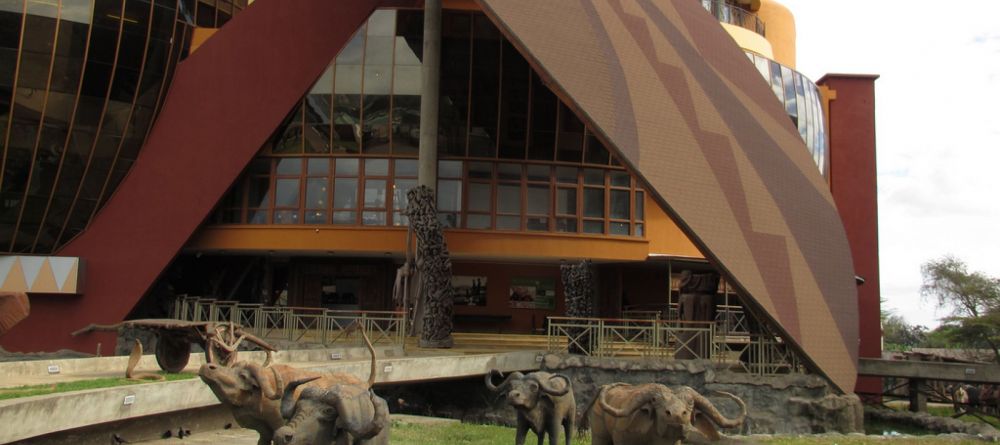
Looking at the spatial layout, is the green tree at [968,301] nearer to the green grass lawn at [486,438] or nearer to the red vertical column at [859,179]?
the red vertical column at [859,179]

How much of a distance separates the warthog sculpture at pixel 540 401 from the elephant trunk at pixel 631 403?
1687mm

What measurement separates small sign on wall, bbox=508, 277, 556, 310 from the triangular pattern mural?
14079 mm

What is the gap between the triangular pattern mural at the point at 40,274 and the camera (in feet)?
90.3

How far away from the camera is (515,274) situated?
3325 centimetres

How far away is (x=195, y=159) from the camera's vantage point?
28562 mm

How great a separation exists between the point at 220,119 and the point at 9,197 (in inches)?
249

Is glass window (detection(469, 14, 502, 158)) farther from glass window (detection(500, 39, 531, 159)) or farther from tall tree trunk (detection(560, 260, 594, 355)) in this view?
tall tree trunk (detection(560, 260, 594, 355))

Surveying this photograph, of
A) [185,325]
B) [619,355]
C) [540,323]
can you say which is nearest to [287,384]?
[185,325]

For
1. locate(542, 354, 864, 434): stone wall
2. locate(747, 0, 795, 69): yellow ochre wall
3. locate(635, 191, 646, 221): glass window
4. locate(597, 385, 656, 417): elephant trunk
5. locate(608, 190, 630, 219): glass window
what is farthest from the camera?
locate(747, 0, 795, 69): yellow ochre wall

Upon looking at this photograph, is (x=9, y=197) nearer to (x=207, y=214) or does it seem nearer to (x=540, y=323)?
(x=207, y=214)

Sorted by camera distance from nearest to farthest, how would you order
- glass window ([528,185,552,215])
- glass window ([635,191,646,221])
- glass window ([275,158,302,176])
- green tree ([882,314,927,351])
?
glass window ([528,185,552,215])
glass window ([275,158,302,176])
glass window ([635,191,646,221])
green tree ([882,314,927,351])

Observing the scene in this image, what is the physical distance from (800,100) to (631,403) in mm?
26859

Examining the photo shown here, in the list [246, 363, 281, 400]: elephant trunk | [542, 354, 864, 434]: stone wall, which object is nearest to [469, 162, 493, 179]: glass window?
[542, 354, 864, 434]: stone wall

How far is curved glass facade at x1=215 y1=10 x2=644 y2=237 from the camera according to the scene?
28.3 metres
